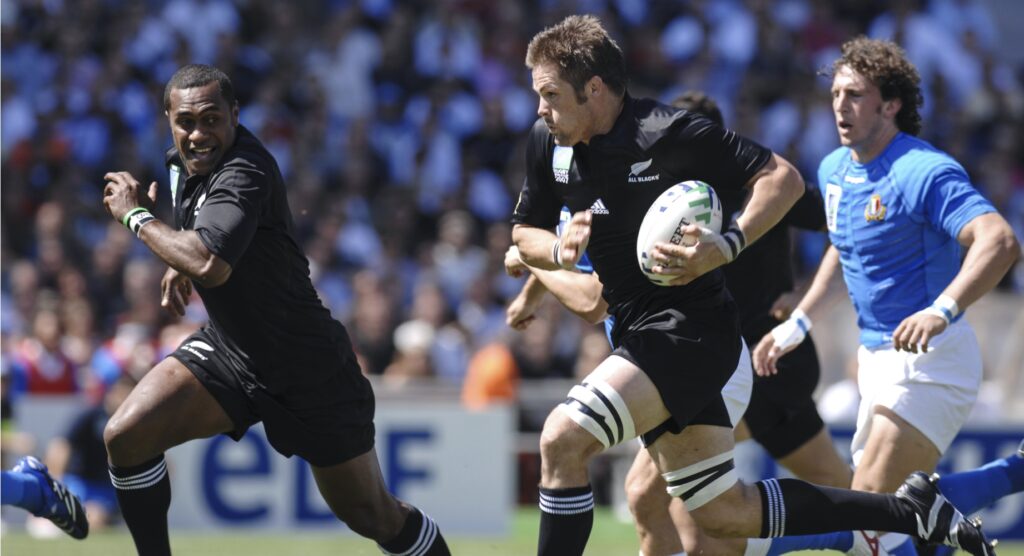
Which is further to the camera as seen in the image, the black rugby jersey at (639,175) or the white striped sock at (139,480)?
the white striped sock at (139,480)

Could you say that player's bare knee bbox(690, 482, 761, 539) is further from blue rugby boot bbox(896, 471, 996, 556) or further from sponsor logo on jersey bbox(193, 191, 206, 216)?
sponsor logo on jersey bbox(193, 191, 206, 216)

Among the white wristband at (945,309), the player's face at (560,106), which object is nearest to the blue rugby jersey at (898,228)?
the white wristband at (945,309)

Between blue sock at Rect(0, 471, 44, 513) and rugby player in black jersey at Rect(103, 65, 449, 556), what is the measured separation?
2.67 ft

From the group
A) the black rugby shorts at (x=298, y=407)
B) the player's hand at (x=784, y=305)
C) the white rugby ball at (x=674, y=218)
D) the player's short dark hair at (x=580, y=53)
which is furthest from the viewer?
the player's hand at (x=784, y=305)

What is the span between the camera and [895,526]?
6129 mm

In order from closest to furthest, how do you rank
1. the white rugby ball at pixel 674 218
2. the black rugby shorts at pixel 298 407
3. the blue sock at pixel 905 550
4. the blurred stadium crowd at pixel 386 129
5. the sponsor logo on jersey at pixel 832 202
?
the white rugby ball at pixel 674 218 < the black rugby shorts at pixel 298 407 < the blue sock at pixel 905 550 < the sponsor logo on jersey at pixel 832 202 < the blurred stadium crowd at pixel 386 129

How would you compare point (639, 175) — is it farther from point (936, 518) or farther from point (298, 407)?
point (936, 518)

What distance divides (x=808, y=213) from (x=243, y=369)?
9.82ft

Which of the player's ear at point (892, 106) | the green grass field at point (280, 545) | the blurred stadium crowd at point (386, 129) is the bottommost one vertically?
the green grass field at point (280, 545)

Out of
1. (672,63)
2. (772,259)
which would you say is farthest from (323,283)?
(772,259)

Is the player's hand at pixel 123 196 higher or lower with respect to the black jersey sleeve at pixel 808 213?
higher

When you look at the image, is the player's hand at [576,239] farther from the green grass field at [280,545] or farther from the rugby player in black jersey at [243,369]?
the green grass field at [280,545]

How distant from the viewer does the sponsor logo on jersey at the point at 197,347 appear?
6.46m

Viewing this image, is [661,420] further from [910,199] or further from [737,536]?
[910,199]
